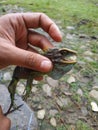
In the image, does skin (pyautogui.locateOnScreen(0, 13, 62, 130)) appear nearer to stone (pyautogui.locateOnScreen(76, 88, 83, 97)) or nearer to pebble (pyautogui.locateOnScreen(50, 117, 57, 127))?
pebble (pyautogui.locateOnScreen(50, 117, 57, 127))

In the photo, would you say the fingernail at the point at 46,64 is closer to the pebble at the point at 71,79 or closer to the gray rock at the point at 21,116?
the gray rock at the point at 21,116

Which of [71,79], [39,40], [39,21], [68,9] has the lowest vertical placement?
[68,9]

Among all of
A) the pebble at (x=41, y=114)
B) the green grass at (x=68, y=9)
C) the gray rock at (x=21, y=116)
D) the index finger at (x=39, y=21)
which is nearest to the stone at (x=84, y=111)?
the pebble at (x=41, y=114)

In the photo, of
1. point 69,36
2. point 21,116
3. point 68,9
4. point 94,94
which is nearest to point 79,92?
point 94,94

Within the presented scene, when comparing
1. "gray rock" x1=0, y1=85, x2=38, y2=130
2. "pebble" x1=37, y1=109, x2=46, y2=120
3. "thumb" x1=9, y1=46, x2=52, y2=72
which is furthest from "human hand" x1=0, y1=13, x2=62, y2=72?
"pebble" x1=37, y1=109, x2=46, y2=120

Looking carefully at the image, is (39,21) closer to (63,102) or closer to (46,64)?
(63,102)

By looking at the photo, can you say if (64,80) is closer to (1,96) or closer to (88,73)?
(88,73)
